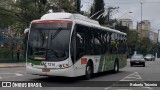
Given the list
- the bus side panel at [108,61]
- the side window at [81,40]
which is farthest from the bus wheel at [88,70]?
the bus side panel at [108,61]

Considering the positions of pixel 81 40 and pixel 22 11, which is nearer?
pixel 81 40

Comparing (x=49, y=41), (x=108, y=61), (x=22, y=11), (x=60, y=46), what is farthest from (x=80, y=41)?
(x=22, y=11)

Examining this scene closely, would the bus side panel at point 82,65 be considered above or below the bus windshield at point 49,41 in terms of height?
below

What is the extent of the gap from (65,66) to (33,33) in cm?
243

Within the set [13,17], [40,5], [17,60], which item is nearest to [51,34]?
[17,60]

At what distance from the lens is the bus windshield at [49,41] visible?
56.6 feet

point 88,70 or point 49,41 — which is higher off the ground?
point 49,41

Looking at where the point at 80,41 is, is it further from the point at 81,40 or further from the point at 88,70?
the point at 88,70

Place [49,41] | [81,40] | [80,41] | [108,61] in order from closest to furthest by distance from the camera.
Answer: [49,41], [80,41], [81,40], [108,61]

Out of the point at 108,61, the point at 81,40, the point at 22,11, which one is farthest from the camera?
the point at 22,11

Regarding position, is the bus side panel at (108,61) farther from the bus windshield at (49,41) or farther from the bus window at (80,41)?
the bus windshield at (49,41)

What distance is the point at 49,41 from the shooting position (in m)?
17.5

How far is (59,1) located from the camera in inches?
2301

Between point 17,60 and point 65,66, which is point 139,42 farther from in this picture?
point 65,66
